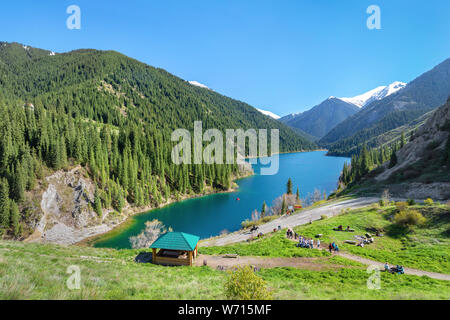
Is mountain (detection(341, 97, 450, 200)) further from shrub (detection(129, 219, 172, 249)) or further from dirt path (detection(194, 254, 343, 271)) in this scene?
shrub (detection(129, 219, 172, 249))

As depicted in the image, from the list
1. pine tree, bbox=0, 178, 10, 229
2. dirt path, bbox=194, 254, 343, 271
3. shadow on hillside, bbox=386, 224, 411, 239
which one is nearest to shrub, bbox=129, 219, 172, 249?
pine tree, bbox=0, 178, 10, 229

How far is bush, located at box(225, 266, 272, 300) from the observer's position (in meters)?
8.72

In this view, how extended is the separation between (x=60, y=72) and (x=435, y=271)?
264 metres

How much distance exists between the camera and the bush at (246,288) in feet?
28.6

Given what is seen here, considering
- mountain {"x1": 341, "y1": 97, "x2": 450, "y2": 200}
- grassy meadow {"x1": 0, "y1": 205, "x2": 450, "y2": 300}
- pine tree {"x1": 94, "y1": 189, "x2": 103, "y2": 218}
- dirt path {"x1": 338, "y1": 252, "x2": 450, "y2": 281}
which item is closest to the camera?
grassy meadow {"x1": 0, "y1": 205, "x2": 450, "y2": 300}

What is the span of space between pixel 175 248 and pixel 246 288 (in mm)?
16522

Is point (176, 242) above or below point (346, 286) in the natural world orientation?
below

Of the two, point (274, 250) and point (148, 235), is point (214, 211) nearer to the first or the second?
point (148, 235)

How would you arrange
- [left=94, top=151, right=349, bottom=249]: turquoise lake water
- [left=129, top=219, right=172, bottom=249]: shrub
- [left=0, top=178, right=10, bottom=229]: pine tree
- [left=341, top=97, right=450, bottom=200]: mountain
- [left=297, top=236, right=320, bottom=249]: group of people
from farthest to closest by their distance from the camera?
[left=94, top=151, right=349, bottom=249]: turquoise lake water, [left=129, top=219, right=172, bottom=249]: shrub, [left=0, top=178, right=10, bottom=229]: pine tree, [left=341, top=97, right=450, bottom=200]: mountain, [left=297, top=236, right=320, bottom=249]: group of people

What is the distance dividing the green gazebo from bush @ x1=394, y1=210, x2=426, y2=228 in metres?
28.0

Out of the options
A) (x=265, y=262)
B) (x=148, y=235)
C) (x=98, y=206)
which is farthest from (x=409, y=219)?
(x=98, y=206)

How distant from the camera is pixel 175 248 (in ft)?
77.4

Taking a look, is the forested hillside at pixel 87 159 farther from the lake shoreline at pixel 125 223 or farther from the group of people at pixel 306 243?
the group of people at pixel 306 243

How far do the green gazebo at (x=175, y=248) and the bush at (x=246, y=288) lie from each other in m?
14.9
